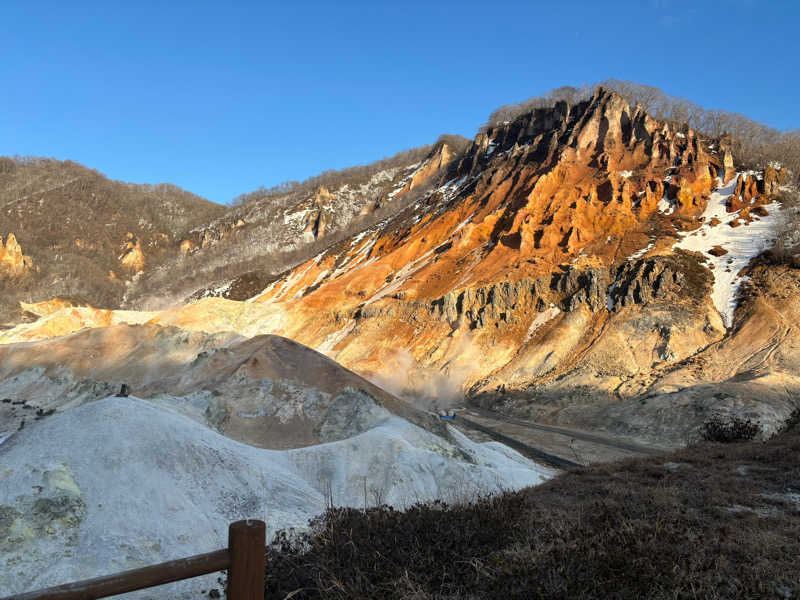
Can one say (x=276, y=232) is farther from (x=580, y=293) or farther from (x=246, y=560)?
(x=246, y=560)

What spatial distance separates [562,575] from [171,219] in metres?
162

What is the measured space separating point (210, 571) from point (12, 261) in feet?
435

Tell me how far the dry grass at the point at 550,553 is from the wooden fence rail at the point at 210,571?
1.06 metres

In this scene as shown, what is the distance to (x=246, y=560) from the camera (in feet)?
8.89

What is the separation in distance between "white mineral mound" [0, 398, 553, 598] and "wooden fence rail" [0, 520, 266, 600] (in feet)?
11.2

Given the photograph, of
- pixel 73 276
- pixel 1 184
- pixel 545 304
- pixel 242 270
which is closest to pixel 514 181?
pixel 545 304

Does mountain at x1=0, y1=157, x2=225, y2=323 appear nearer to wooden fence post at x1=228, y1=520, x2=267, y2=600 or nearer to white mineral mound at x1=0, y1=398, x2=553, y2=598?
white mineral mound at x1=0, y1=398, x2=553, y2=598

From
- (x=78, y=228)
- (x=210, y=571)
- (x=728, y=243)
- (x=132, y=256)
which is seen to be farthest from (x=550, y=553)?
(x=78, y=228)

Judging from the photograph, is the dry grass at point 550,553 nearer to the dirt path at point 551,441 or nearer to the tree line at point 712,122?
the dirt path at point 551,441

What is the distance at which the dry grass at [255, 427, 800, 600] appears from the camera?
373cm

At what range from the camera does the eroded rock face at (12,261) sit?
102m

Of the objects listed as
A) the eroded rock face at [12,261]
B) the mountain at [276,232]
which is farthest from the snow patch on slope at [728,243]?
the eroded rock face at [12,261]

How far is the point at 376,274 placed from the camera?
62.7m

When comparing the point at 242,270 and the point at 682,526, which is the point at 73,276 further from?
the point at 682,526
